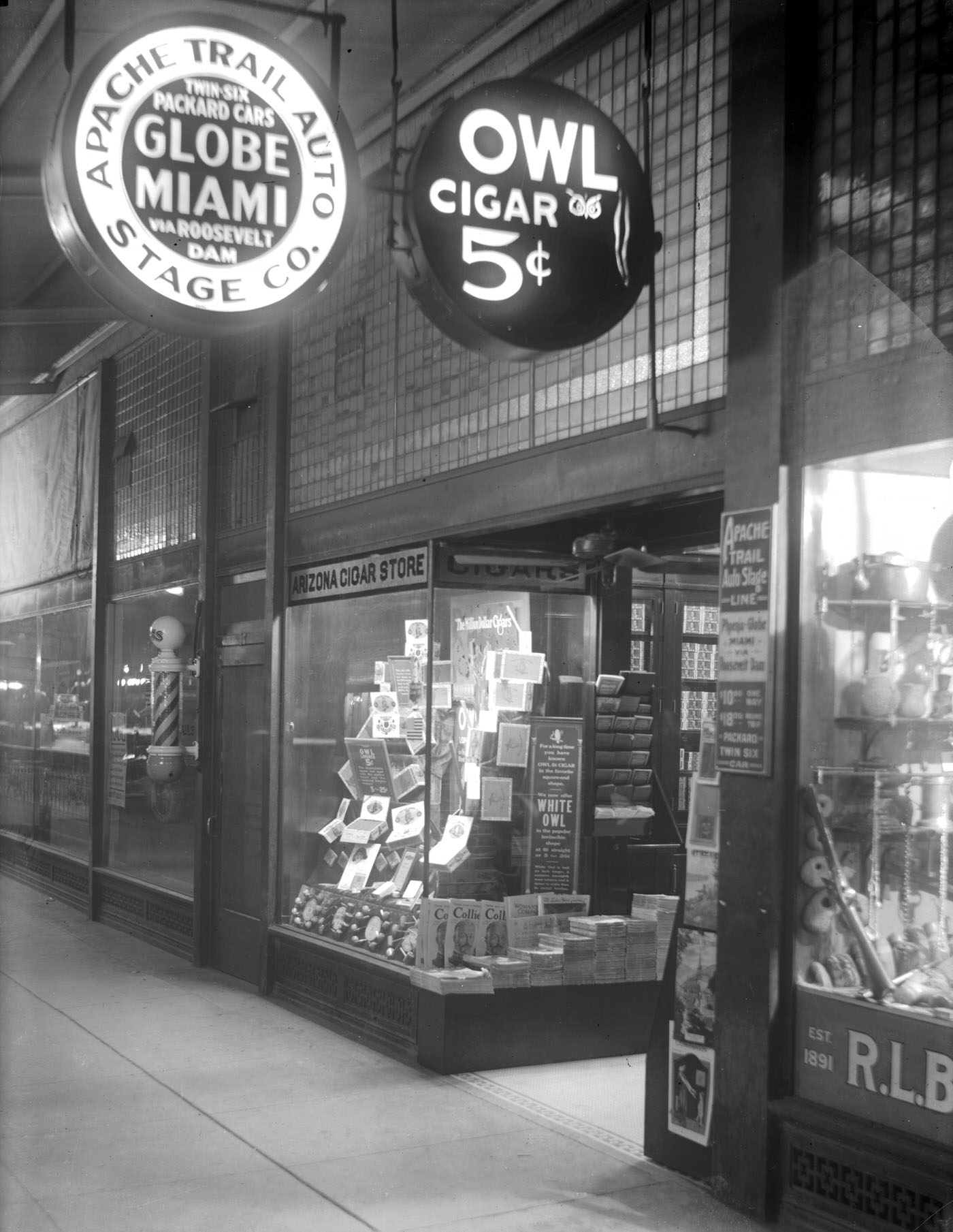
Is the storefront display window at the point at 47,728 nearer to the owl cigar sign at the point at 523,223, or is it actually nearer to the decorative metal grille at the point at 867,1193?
the owl cigar sign at the point at 523,223

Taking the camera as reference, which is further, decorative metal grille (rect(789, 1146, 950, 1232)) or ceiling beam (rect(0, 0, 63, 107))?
ceiling beam (rect(0, 0, 63, 107))

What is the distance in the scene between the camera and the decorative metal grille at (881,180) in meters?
4.62

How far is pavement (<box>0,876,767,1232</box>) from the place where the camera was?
5074mm

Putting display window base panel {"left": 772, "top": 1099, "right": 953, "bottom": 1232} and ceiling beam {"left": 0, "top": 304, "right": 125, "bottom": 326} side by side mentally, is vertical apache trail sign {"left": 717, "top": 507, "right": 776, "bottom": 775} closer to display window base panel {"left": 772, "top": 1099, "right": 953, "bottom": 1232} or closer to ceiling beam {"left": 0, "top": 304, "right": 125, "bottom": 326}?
display window base panel {"left": 772, "top": 1099, "right": 953, "bottom": 1232}

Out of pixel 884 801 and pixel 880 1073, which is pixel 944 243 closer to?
pixel 884 801

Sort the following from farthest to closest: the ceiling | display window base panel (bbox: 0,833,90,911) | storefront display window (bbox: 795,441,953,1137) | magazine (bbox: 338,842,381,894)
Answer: display window base panel (bbox: 0,833,90,911) → magazine (bbox: 338,842,381,894) → the ceiling → storefront display window (bbox: 795,441,953,1137)

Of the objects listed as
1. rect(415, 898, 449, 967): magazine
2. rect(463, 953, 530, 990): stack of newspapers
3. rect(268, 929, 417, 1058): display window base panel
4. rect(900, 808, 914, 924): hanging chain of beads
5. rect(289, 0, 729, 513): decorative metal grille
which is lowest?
rect(268, 929, 417, 1058): display window base panel

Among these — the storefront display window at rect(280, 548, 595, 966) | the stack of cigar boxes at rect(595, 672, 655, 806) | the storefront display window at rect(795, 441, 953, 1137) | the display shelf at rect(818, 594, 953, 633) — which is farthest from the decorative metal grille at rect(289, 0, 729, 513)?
the stack of cigar boxes at rect(595, 672, 655, 806)

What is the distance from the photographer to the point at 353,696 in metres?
8.62

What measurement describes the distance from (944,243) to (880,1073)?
8.98 feet

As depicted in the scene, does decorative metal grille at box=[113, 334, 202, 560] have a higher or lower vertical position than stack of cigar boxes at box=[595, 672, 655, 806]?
higher

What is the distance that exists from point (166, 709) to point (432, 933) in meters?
4.64

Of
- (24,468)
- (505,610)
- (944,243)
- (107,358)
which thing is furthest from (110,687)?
(944,243)

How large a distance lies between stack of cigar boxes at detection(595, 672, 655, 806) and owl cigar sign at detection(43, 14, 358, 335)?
325cm
